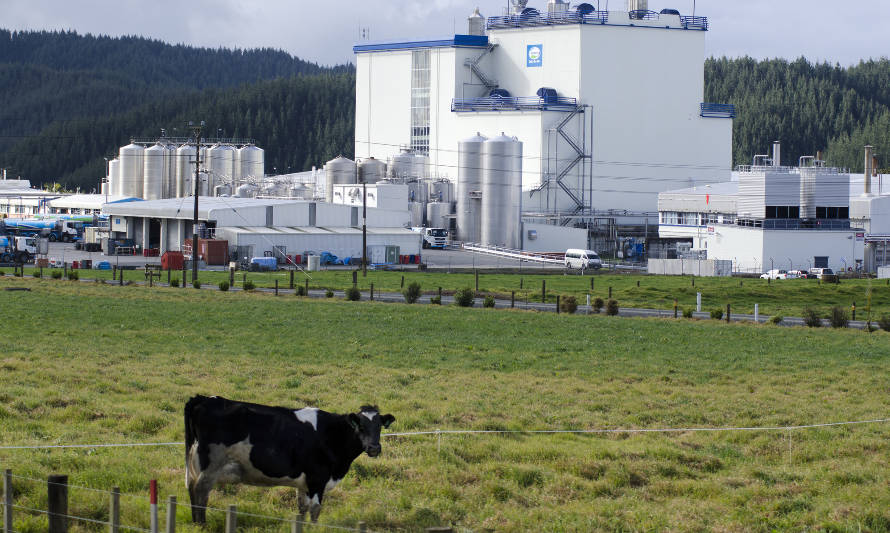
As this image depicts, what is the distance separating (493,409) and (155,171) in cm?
10602

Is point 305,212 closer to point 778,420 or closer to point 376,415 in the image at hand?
point 778,420

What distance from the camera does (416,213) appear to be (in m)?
101

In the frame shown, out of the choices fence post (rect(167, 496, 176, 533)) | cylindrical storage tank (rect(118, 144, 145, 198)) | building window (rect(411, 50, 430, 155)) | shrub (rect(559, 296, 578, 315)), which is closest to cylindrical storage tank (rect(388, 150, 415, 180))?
building window (rect(411, 50, 430, 155))

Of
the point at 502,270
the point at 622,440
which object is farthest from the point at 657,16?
the point at 622,440

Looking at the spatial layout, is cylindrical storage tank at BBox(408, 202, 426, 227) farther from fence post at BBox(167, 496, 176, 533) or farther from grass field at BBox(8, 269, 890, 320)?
fence post at BBox(167, 496, 176, 533)

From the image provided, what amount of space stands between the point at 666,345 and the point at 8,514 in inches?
900

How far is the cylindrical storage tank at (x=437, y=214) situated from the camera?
100938 mm

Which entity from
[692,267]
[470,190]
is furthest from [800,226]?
[470,190]

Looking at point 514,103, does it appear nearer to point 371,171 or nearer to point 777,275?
point 371,171

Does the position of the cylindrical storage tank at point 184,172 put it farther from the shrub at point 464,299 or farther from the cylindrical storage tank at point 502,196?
the shrub at point 464,299

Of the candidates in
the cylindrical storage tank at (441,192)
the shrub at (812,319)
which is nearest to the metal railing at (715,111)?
the cylindrical storage tank at (441,192)

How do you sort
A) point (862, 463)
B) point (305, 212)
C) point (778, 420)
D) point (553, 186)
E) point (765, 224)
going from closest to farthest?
point (862, 463)
point (778, 420)
point (765, 224)
point (305, 212)
point (553, 186)

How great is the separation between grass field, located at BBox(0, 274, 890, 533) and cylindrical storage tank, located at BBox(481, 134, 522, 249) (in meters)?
59.8

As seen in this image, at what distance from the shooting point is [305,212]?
86.1m
